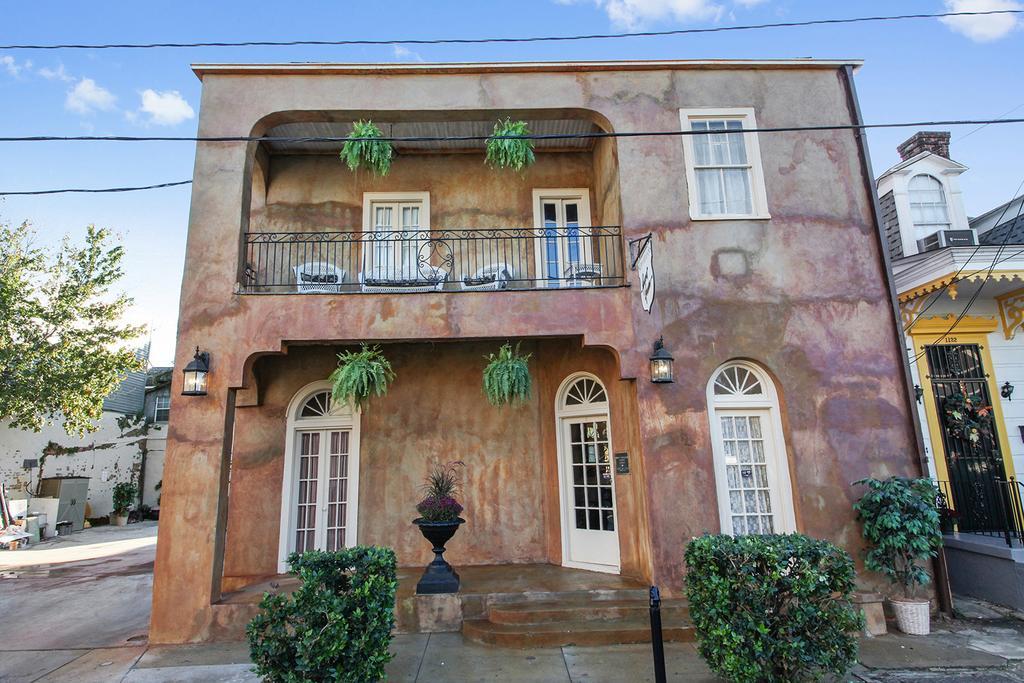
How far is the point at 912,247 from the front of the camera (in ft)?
31.4

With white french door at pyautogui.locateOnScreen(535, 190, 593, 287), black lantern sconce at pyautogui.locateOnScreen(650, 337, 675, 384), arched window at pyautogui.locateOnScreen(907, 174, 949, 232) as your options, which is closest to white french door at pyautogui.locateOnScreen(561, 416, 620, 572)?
black lantern sconce at pyautogui.locateOnScreen(650, 337, 675, 384)

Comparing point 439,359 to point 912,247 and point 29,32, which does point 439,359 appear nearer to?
point 29,32

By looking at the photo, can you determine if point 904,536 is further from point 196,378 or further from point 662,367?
point 196,378

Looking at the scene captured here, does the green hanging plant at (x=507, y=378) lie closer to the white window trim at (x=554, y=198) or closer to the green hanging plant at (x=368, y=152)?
the white window trim at (x=554, y=198)

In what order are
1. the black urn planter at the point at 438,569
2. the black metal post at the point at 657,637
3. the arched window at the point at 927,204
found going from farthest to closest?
the arched window at the point at 927,204, the black urn planter at the point at 438,569, the black metal post at the point at 657,637

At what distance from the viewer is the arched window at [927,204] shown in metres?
9.67

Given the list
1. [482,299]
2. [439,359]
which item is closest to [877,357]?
[482,299]

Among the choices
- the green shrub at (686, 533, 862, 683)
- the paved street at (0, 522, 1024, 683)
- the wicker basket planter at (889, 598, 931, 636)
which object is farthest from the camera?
the wicker basket planter at (889, 598, 931, 636)

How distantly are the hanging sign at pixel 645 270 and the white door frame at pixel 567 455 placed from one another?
1.85m

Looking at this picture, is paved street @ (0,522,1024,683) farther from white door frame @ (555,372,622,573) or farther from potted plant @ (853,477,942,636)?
white door frame @ (555,372,622,573)

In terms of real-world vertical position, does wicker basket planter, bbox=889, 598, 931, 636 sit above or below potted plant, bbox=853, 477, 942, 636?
below

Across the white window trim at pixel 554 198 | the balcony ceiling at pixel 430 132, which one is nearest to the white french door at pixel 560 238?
the white window trim at pixel 554 198

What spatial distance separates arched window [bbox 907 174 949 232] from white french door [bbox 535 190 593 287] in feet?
19.0

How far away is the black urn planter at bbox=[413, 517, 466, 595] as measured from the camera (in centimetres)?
689
